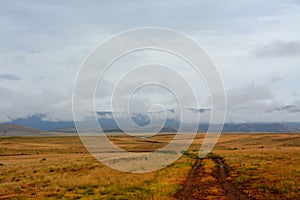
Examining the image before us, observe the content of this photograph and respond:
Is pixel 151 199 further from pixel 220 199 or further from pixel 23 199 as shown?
pixel 23 199

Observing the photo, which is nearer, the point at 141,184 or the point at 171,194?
the point at 171,194

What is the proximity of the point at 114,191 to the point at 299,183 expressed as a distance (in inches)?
514

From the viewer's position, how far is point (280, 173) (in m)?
34.3

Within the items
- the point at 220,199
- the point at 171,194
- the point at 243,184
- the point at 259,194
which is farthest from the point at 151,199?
the point at 243,184

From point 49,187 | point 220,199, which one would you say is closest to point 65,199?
point 49,187

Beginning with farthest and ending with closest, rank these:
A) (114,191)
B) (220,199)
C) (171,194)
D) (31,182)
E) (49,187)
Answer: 1. (31,182)
2. (49,187)
3. (114,191)
4. (171,194)
5. (220,199)

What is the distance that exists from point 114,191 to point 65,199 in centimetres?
452

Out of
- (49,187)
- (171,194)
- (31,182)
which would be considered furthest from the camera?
(31,182)

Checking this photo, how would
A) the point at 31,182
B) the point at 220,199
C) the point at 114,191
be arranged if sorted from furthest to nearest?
the point at 31,182 < the point at 114,191 < the point at 220,199

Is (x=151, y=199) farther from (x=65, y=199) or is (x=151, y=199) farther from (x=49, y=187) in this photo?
(x=49, y=187)

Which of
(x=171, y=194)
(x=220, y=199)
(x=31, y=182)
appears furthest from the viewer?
(x=31, y=182)

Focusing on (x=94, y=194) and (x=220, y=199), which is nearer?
(x=220, y=199)

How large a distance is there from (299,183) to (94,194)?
47.1ft

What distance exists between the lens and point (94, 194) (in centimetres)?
2655
